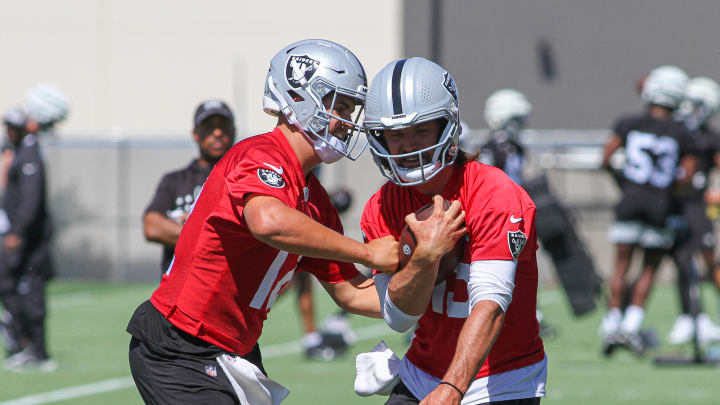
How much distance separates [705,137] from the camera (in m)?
12.3

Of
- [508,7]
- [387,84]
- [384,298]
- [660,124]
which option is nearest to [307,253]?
[384,298]

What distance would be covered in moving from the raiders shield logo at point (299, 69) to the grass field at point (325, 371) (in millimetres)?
4271

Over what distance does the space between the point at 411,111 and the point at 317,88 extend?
0.60 meters

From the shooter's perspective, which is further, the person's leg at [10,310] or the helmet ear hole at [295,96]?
the person's leg at [10,310]

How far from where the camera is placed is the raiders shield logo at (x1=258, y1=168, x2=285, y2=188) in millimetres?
4277

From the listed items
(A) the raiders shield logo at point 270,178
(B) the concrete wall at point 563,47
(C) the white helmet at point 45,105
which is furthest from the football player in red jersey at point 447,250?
(B) the concrete wall at point 563,47

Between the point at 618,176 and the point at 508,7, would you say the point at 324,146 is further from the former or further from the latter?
the point at 508,7

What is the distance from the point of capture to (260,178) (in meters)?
4.28

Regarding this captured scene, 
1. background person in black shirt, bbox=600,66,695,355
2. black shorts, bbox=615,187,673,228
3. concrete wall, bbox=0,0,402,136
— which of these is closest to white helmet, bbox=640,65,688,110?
background person in black shirt, bbox=600,66,695,355

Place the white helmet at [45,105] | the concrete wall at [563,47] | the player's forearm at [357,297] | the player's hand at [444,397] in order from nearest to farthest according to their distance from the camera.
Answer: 1. the player's hand at [444,397]
2. the player's forearm at [357,297]
3. the white helmet at [45,105]
4. the concrete wall at [563,47]

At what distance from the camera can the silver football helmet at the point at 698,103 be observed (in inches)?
481

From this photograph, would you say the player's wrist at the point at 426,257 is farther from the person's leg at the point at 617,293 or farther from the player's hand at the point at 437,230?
the person's leg at the point at 617,293

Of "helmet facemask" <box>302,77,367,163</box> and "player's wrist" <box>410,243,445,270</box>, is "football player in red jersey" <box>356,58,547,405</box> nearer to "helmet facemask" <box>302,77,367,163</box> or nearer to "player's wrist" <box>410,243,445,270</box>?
"player's wrist" <box>410,243,445,270</box>

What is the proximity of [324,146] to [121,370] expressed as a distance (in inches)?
240
